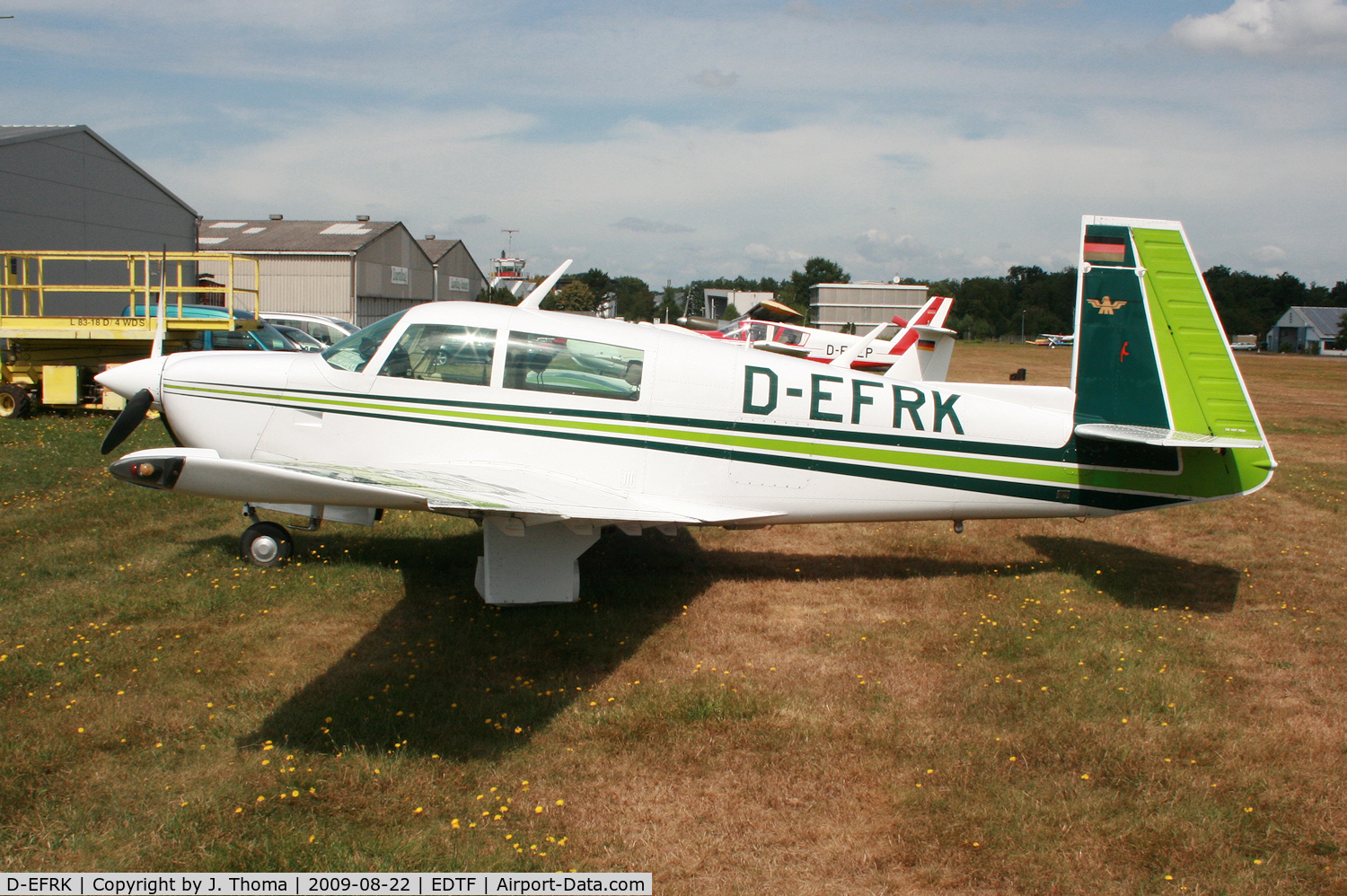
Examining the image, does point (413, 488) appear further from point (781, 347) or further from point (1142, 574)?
point (781, 347)

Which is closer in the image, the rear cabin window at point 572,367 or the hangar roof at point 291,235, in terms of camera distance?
the rear cabin window at point 572,367

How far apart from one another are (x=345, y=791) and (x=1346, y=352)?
95407mm

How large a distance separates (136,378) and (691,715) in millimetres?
4925

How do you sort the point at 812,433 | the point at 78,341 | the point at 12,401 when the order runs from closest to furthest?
the point at 812,433 < the point at 12,401 < the point at 78,341

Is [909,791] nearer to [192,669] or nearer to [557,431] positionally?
[557,431]

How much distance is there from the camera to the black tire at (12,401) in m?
13.9

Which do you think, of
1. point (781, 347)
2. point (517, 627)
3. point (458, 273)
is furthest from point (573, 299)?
point (517, 627)

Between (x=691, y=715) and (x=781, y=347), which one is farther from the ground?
(x=781, y=347)

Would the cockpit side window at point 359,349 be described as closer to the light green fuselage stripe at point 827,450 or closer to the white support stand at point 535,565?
the light green fuselage stripe at point 827,450

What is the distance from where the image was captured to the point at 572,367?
20.2 feet

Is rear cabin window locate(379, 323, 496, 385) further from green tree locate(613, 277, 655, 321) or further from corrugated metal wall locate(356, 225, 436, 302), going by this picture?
green tree locate(613, 277, 655, 321)

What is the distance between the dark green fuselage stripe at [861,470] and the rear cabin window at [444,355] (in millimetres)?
320

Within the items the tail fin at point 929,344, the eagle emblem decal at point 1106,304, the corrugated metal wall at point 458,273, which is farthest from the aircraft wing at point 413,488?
the corrugated metal wall at point 458,273

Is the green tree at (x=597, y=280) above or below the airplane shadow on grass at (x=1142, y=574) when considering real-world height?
above
